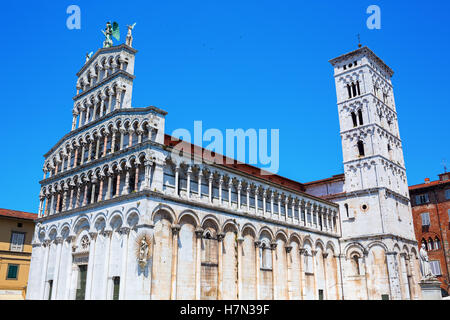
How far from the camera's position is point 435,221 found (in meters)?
45.1

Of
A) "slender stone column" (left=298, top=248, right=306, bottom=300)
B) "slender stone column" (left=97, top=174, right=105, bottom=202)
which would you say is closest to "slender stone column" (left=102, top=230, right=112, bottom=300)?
"slender stone column" (left=97, top=174, right=105, bottom=202)

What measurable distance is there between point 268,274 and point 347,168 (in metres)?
17.8

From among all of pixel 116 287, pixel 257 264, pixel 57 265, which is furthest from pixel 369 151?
pixel 57 265

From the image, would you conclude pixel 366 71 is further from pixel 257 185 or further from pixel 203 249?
pixel 203 249

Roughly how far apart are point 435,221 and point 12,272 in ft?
150

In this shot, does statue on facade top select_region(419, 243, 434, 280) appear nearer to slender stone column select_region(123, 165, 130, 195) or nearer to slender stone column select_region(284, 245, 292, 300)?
slender stone column select_region(284, 245, 292, 300)

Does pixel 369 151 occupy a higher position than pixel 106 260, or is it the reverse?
pixel 369 151

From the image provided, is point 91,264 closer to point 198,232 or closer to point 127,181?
point 127,181

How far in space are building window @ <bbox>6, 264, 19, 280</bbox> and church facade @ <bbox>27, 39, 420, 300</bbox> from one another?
27.1 ft

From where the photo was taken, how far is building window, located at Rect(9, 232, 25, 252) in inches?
1540

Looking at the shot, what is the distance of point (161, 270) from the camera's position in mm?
23422
